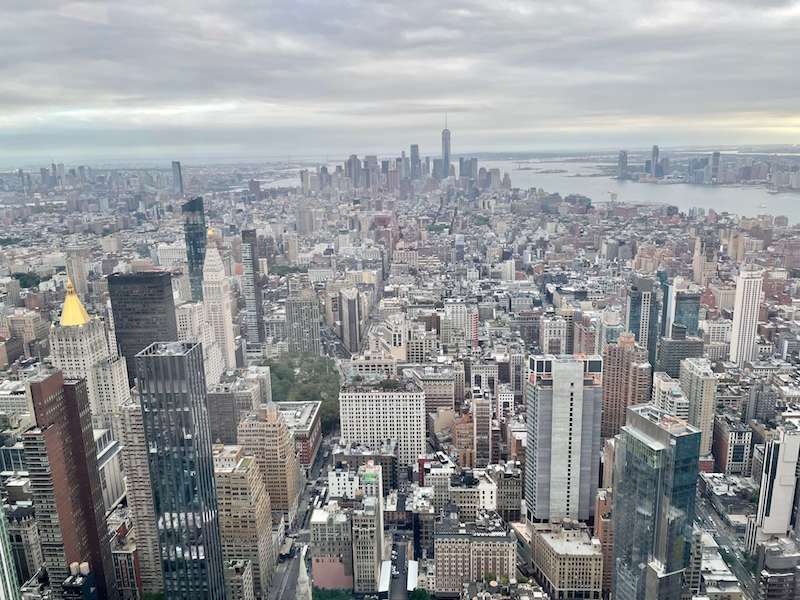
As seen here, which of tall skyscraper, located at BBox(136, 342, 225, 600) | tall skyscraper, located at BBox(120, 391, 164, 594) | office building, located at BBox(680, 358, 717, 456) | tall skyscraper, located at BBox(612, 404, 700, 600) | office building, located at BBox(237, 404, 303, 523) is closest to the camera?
tall skyscraper, located at BBox(612, 404, 700, 600)

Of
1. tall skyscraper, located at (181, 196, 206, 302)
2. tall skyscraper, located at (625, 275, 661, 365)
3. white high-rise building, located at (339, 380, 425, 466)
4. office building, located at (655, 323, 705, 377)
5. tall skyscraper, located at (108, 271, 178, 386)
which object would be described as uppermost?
tall skyscraper, located at (181, 196, 206, 302)

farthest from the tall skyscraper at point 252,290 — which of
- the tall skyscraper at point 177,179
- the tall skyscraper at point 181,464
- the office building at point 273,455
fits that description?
the tall skyscraper at point 181,464

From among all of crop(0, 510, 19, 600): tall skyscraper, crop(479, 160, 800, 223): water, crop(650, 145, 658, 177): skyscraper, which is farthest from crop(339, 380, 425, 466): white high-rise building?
crop(479, 160, 800, 223): water

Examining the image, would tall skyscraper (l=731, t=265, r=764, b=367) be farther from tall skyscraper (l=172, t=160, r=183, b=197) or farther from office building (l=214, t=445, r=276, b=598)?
tall skyscraper (l=172, t=160, r=183, b=197)

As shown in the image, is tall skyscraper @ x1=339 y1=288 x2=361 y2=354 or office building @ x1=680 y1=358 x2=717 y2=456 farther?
tall skyscraper @ x1=339 y1=288 x2=361 y2=354

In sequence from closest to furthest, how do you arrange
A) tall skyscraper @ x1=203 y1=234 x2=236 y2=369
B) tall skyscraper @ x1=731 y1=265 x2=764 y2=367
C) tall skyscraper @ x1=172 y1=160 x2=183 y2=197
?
tall skyscraper @ x1=172 y1=160 x2=183 y2=197
tall skyscraper @ x1=203 y1=234 x2=236 y2=369
tall skyscraper @ x1=731 y1=265 x2=764 y2=367

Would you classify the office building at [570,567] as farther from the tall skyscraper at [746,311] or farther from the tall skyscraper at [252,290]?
the tall skyscraper at [252,290]

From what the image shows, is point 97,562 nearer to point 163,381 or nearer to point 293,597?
point 293,597
